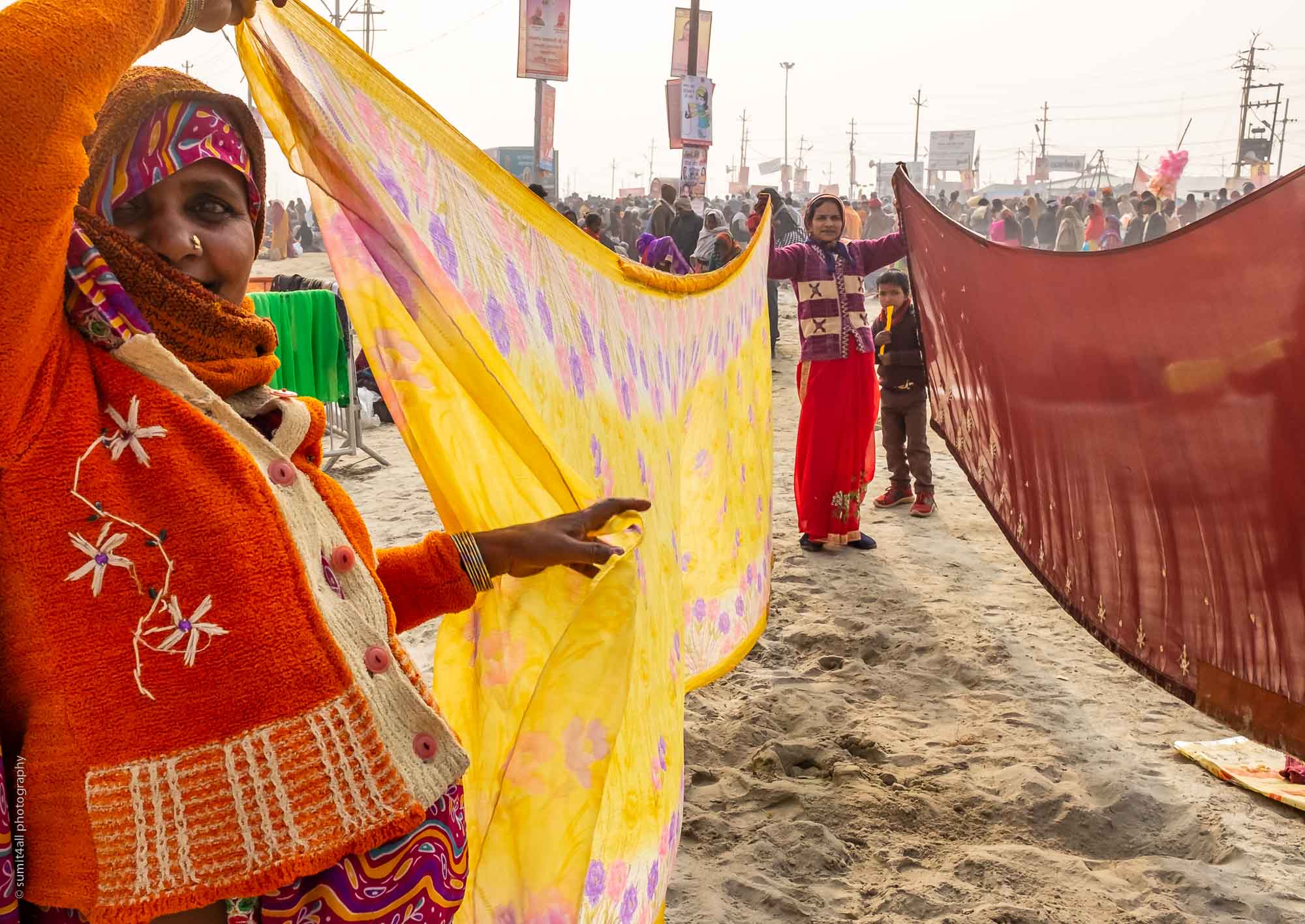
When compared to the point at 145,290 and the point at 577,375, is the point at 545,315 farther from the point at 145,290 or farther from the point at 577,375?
the point at 145,290

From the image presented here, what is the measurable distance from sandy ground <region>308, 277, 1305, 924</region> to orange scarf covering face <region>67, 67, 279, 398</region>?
2.07m

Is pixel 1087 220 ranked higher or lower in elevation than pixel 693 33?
lower

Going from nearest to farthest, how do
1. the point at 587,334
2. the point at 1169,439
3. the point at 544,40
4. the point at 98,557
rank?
1. the point at 98,557
2. the point at 587,334
3. the point at 1169,439
4. the point at 544,40

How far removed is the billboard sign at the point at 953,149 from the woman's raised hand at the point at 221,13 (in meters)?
57.0

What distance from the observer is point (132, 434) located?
102 centimetres

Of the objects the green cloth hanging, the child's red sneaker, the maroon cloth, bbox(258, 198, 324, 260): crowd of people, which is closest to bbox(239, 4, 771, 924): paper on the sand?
the maroon cloth

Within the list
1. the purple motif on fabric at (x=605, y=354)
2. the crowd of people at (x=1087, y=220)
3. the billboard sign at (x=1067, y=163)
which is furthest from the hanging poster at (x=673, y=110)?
the billboard sign at (x=1067, y=163)

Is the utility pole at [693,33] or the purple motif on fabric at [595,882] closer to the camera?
the purple motif on fabric at [595,882]

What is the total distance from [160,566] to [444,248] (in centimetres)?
83

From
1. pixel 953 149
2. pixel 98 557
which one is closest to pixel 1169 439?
pixel 98 557

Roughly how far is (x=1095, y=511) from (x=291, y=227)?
1222 inches

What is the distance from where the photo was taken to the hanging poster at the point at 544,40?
17781 millimetres

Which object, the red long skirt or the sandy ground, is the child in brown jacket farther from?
the sandy ground

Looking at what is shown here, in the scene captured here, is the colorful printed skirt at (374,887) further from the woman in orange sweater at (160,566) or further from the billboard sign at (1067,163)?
the billboard sign at (1067,163)
